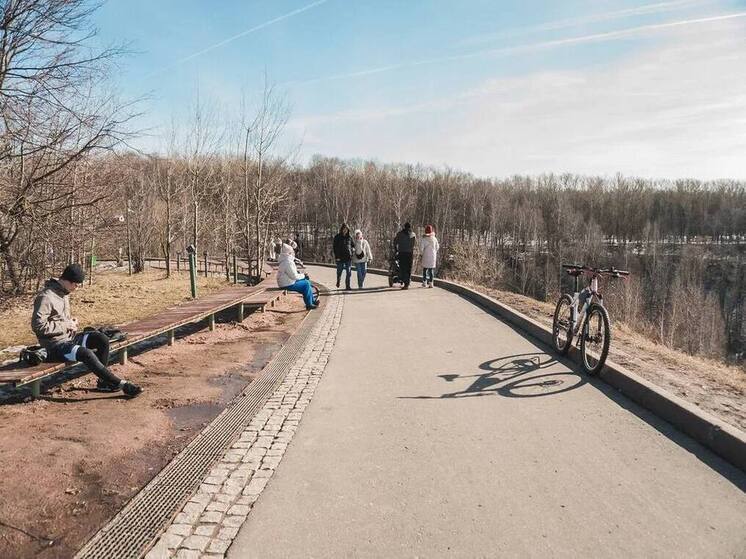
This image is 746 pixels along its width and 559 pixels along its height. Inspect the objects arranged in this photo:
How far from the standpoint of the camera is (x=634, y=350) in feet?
24.5

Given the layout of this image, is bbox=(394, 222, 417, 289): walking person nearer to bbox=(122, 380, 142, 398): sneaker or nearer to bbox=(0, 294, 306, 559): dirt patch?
bbox=(0, 294, 306, 559): dirt patch

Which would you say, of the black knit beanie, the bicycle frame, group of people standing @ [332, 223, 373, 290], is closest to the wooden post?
the black knit beanie

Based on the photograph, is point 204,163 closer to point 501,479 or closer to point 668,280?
point 501,479

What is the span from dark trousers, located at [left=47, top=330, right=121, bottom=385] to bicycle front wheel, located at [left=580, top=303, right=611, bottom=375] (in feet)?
17.1

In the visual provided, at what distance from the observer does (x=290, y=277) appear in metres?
11.2

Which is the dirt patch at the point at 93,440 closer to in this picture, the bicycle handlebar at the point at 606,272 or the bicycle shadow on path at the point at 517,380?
the bicycle shadow on path at the point at 517,380

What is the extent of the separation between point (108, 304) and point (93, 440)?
10748 millimetres

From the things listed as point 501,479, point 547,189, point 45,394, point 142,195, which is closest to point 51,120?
point 45,394

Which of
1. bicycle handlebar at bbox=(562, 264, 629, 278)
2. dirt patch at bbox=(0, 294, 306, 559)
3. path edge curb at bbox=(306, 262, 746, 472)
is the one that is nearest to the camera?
dirt patch at bbox=(0, 294, 306, 559)

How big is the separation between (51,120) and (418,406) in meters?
8.22

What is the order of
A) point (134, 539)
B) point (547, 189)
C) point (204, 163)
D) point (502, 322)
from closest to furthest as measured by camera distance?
point (134, 539), point (502, 322), point (204, 163), point (547, 189)

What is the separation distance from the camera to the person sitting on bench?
5348 mm

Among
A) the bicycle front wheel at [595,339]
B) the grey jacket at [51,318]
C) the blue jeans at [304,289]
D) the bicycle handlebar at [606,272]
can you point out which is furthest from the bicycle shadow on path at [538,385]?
the blue jeans at [304,289]

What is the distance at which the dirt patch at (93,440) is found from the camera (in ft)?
10.0
